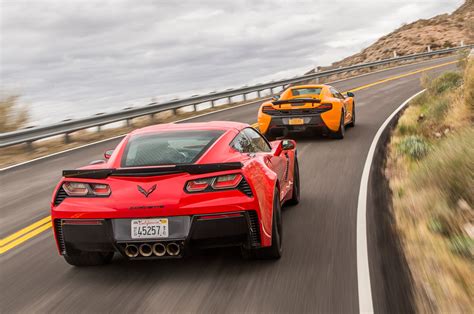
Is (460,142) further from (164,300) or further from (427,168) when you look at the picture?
(164,300)

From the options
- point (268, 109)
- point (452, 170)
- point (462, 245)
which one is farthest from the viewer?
point (268, 109)

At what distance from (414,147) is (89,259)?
755 centimetres

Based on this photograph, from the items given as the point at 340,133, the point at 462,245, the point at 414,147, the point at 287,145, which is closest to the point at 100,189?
the point at 287,145

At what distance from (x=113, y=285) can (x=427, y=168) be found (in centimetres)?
561

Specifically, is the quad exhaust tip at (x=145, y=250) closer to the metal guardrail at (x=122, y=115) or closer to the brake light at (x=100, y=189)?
the brake light at (x=100, y=189)

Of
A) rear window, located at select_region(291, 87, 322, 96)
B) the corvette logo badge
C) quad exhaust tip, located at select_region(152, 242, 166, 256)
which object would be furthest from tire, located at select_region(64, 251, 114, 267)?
rear window, located at select_region(291, 87, 322, 96)

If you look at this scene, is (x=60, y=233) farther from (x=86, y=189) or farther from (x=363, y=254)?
(x=363, y=254)

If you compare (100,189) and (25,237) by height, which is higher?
(100,189)

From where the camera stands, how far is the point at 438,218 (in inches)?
275

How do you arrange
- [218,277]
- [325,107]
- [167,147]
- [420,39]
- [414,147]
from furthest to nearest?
[420,39] < [325,107] < [414,147] < [167,147] < [218,277]

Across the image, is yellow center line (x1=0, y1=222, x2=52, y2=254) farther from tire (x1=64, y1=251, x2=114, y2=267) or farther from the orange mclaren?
the orange mclaren

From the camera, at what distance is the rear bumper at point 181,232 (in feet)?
16.8

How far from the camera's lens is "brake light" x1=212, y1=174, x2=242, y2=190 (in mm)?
5215

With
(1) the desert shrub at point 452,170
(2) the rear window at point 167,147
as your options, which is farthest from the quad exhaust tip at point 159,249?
(1) the desert shrub at point 452,170
